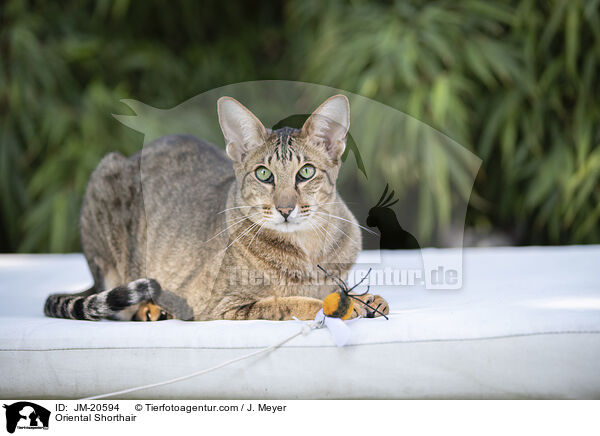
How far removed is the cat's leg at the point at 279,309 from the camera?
4.09ft

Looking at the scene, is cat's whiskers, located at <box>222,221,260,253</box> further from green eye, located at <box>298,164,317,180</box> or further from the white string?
the white string

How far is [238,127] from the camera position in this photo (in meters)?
1.25

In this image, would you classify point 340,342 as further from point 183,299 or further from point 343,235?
point 183,299

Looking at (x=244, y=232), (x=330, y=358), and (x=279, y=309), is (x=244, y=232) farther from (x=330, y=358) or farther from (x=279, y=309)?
(x=330, y=358)

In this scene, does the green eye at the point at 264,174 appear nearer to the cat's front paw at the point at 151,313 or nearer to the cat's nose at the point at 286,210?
the cat's nose at the point at 286,210

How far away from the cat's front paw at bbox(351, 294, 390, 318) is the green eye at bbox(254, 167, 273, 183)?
0.32 m

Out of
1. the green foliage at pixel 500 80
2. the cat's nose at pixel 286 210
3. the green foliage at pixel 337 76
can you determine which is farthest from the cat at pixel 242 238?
the green foliage at pixel 500 80

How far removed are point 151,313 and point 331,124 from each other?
2.01 ft

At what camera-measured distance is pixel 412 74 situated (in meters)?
2.32

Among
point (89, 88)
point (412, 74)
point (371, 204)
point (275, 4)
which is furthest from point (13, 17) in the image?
point (371, 204)
